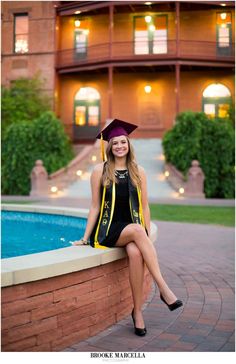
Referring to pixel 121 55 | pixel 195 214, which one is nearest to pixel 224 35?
pixel 121 55

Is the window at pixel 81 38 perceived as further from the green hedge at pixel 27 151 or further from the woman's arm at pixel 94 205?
the woman's arm at pixel 94 205

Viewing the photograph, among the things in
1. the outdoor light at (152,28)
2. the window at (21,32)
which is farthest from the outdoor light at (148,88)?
the window at (21,32)

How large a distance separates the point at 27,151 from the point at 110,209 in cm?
1668

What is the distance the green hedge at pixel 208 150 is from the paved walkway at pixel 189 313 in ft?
35.3

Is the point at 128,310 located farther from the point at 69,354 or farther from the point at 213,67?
the point at 213,67

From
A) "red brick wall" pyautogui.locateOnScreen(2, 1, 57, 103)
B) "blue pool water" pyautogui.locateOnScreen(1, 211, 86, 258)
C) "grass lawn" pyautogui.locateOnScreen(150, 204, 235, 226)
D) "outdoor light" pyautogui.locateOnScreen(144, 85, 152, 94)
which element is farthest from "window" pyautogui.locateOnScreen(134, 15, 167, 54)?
"blue pool water" pyautogui.locateOnScreen(1, 211, 86, 258)

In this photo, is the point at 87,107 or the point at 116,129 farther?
the point at 87,107

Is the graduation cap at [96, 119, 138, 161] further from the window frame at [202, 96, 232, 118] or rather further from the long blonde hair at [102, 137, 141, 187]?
the window frame at [202, 96, 232, 118]

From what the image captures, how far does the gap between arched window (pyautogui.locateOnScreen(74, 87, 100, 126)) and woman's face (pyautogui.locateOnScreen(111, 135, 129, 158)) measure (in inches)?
904

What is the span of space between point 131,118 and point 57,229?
19094 millimetres

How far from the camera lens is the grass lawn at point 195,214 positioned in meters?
10.6

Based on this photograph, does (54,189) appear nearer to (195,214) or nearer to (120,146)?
(195,214)

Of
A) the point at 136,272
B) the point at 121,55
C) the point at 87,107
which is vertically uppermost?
the point at 121,55

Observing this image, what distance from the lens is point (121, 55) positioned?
24.3 metres
